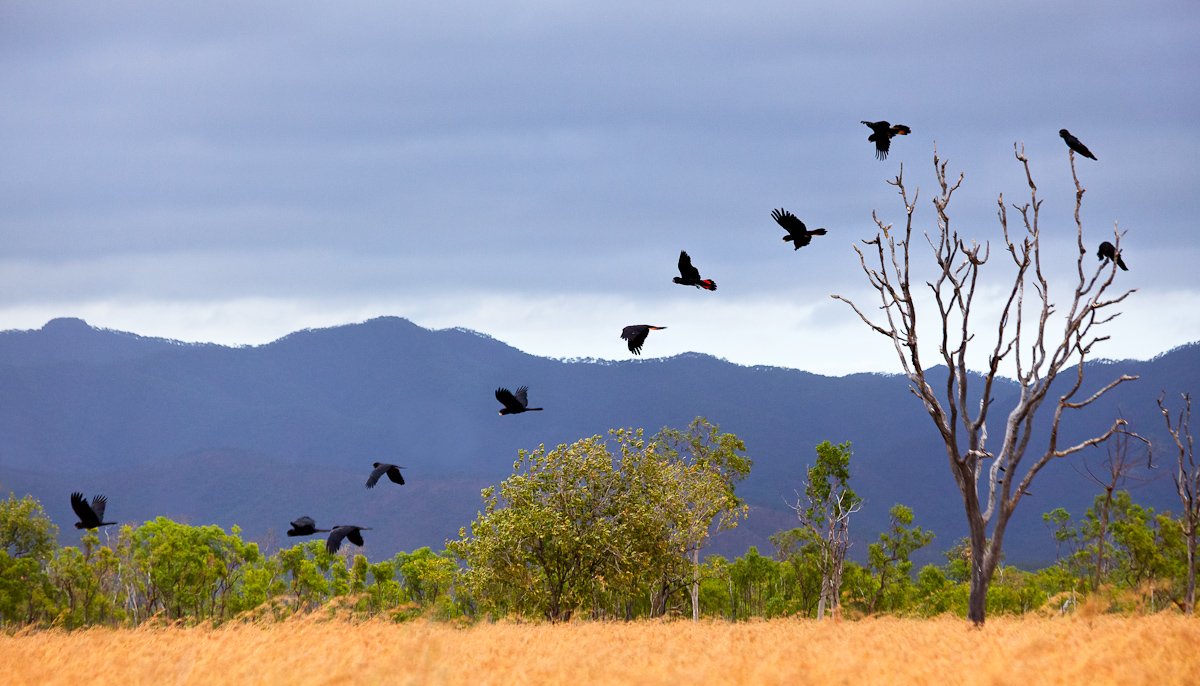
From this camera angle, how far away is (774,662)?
13047 mm

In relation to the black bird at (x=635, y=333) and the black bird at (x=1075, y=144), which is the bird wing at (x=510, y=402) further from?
the black bird at (x=1075, y=144)

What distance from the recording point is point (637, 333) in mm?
21797

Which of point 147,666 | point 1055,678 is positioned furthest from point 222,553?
point 1055,678

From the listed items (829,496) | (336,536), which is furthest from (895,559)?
(336,536)

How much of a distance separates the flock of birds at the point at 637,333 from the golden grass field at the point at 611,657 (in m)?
5.42

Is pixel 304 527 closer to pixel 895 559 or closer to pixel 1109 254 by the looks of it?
pixel 1109 254

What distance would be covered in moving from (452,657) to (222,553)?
8041cm

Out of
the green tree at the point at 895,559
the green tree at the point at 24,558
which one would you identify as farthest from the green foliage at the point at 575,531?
the green tree at the point at 24,558

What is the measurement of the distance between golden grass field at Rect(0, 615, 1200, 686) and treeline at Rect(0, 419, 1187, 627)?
4.97 ft

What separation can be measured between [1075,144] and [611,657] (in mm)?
19745

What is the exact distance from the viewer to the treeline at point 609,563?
45.8 metres

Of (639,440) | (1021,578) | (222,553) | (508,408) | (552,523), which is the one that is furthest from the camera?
(1021,578)

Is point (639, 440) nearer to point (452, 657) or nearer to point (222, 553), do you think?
point (452, 657)

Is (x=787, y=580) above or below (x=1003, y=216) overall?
below
